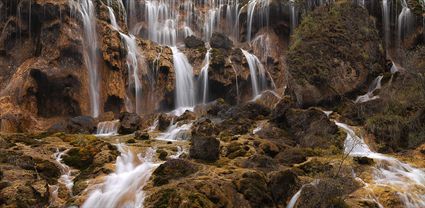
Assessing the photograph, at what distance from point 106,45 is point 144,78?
4.06 m

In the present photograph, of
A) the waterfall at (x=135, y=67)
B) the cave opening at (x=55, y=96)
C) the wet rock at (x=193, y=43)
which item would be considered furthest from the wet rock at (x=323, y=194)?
the wet rock at (x=193, y=43)

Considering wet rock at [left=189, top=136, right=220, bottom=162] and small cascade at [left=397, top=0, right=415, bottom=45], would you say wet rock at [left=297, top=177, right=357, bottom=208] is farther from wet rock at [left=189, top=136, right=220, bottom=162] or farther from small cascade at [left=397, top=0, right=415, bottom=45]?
small cascade at [left=397, top=0, right=415, bottom=45]

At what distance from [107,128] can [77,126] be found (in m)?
1.92

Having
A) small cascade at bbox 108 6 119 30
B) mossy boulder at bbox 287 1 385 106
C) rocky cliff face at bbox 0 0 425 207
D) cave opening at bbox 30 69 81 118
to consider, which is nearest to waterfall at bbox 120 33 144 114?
rocky cliff face at bbox 0 0 425 207

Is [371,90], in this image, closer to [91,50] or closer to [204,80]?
[204,80]

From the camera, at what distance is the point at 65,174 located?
1964 cm

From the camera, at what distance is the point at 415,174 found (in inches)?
803

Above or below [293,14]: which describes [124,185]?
below

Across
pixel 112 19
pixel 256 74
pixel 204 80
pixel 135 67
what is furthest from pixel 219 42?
pixel 112 19

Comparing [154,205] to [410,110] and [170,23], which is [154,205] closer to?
[410,110]

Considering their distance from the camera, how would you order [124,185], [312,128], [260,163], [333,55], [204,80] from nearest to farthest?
[124,185] → [260,163] → [312,128] → [333,55] → [204,80]

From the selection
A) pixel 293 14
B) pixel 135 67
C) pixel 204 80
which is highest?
pixel 293 14

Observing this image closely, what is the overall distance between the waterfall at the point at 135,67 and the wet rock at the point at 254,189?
22053 millimetres

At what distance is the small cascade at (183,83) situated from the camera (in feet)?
128
